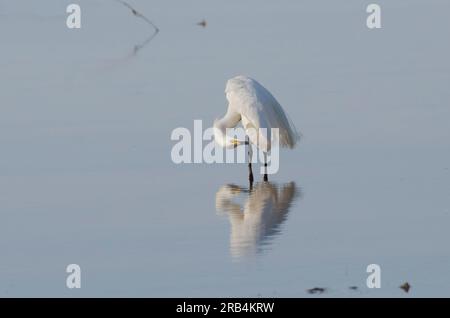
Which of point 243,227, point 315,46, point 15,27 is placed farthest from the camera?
point 15,27

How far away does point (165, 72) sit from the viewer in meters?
21.5

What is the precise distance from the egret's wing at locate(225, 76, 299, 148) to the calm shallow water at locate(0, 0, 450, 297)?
36 centimetres

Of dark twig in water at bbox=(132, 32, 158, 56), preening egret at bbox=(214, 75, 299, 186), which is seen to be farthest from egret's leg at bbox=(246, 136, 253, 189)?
dark twig in water at bbox=(132, 32, 158, 56)

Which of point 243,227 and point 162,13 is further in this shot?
point 162,13

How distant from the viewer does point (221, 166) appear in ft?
52.5

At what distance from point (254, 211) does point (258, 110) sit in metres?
2.17

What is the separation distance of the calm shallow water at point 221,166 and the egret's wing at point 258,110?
361 millimetres

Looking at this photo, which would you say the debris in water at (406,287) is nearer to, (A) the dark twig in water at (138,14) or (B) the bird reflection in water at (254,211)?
(B) the bird reflection in water at (254,211)

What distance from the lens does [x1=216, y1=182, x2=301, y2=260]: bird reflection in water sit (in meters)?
12.2

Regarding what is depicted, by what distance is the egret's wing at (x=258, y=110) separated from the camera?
51.3 ft

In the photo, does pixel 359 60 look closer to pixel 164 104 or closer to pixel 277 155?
pixel 164 104

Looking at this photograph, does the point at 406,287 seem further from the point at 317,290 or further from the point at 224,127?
the point at 224,127

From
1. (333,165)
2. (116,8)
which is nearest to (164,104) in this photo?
(333,165)

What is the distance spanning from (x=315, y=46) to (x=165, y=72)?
3.17m
